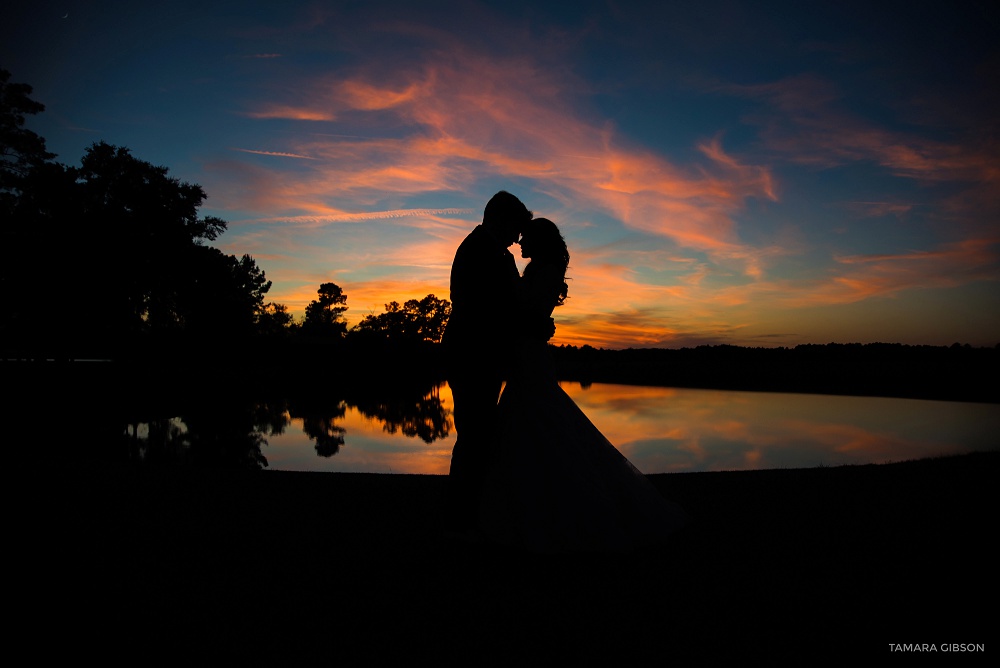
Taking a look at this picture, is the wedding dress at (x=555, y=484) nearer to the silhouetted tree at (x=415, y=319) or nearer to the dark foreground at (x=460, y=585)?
the dark foreground at (x=460, y=585)

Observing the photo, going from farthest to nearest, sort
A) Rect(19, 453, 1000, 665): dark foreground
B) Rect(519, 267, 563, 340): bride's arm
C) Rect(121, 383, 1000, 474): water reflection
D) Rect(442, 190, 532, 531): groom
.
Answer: Rect(121, 383, 1000, 474): water reflection → Rect(519, 267, 563, 340): bride's arm → Rect(442, 190, 532, 531): groom → Rect(19, 453, 1000, 665): dark foreground

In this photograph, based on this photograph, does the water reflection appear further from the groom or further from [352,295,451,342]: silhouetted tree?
[352,295,451,342]: silhouetted tree

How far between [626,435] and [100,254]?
2628 cm

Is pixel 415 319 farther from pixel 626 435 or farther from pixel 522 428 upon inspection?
pixel 522 428

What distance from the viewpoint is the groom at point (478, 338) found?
13.1ft

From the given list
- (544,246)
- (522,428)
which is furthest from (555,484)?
(544,246)

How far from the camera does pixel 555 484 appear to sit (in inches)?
157

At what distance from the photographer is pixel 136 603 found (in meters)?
3.26

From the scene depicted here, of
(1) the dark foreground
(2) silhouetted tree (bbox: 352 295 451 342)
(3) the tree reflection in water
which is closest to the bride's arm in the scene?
(1) the dark foreground

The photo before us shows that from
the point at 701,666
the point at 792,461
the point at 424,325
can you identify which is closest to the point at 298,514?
the point at 701,666

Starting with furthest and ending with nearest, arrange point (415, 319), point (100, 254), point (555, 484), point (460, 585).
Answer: point (415, 319) → point (100, 254) → point (555, 484) → point (460, 585)

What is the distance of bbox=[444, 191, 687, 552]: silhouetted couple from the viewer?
3.93 metres

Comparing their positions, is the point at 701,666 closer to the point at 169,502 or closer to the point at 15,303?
the point at 169,502

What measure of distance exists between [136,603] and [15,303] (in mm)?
30997
